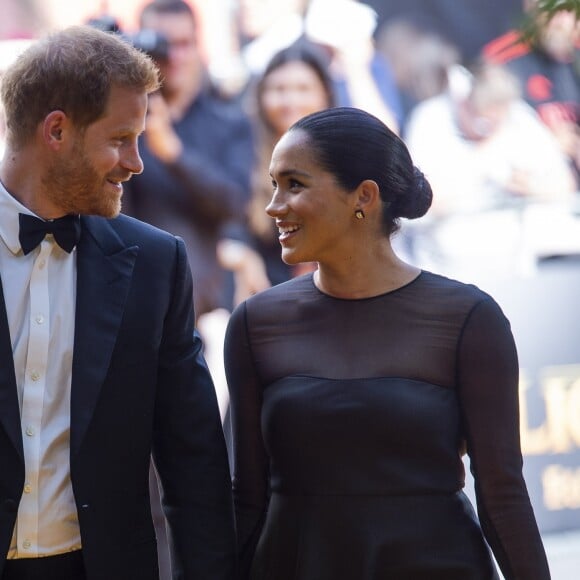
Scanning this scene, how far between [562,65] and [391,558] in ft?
14.3

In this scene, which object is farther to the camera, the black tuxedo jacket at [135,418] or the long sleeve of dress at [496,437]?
the long sleeve of dress at [496,437]

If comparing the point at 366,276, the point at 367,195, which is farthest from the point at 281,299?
the point at 367,195

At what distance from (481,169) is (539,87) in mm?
510

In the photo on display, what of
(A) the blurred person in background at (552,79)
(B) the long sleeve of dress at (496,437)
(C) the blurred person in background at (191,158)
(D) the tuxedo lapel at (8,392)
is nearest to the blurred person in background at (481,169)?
(A) the blurred person in background at (552,79)

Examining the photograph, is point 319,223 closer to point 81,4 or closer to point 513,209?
point 81,4

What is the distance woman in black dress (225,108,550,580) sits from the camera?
9.24 feet

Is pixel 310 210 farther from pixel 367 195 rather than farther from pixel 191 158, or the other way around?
pixel 191 158

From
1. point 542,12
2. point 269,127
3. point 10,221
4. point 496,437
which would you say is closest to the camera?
point 542,12

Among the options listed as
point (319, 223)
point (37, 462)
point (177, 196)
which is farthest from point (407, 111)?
point (37, 462)

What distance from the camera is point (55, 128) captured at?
9.04 feet

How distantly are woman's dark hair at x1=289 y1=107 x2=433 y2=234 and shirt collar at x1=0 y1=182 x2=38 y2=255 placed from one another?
2.24ft

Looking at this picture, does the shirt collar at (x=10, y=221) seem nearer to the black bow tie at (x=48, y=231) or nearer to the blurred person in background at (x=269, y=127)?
the black bow tie at (x=48, y=231)

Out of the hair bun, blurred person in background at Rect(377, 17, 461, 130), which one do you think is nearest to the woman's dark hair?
the hair bun

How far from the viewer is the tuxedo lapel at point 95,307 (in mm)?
2699
